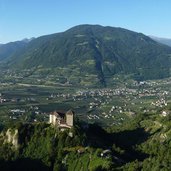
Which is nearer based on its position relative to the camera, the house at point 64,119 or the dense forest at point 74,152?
the dense forest at point 74,152

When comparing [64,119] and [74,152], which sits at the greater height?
[64,119]

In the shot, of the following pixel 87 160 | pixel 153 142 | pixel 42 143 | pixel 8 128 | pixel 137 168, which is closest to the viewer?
pixel 137 168

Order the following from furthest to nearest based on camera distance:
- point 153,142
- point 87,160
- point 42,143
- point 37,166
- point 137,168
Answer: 1. point 153,142
2. point 42,143
3. point 37,166
4. point 87,160
5. point 137,168

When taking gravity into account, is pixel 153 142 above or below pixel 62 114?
below

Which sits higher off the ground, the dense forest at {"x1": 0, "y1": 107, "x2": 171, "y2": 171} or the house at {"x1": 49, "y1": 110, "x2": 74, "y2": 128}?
the house at {"x1": 49, "y1": 110, "x2": 74, "y2": 128}

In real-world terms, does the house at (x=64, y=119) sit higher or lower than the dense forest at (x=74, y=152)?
higher

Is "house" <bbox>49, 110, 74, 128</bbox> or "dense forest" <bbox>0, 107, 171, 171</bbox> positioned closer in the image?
"dense forest" <bbox>0, 107, 171, 171</bbox>

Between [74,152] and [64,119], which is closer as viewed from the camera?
[74,152]

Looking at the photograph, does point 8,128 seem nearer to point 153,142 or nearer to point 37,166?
point 37,166

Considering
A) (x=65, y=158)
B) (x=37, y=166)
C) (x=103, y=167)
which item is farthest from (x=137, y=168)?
(x=37, y=166)

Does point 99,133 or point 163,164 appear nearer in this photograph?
point 163,164
